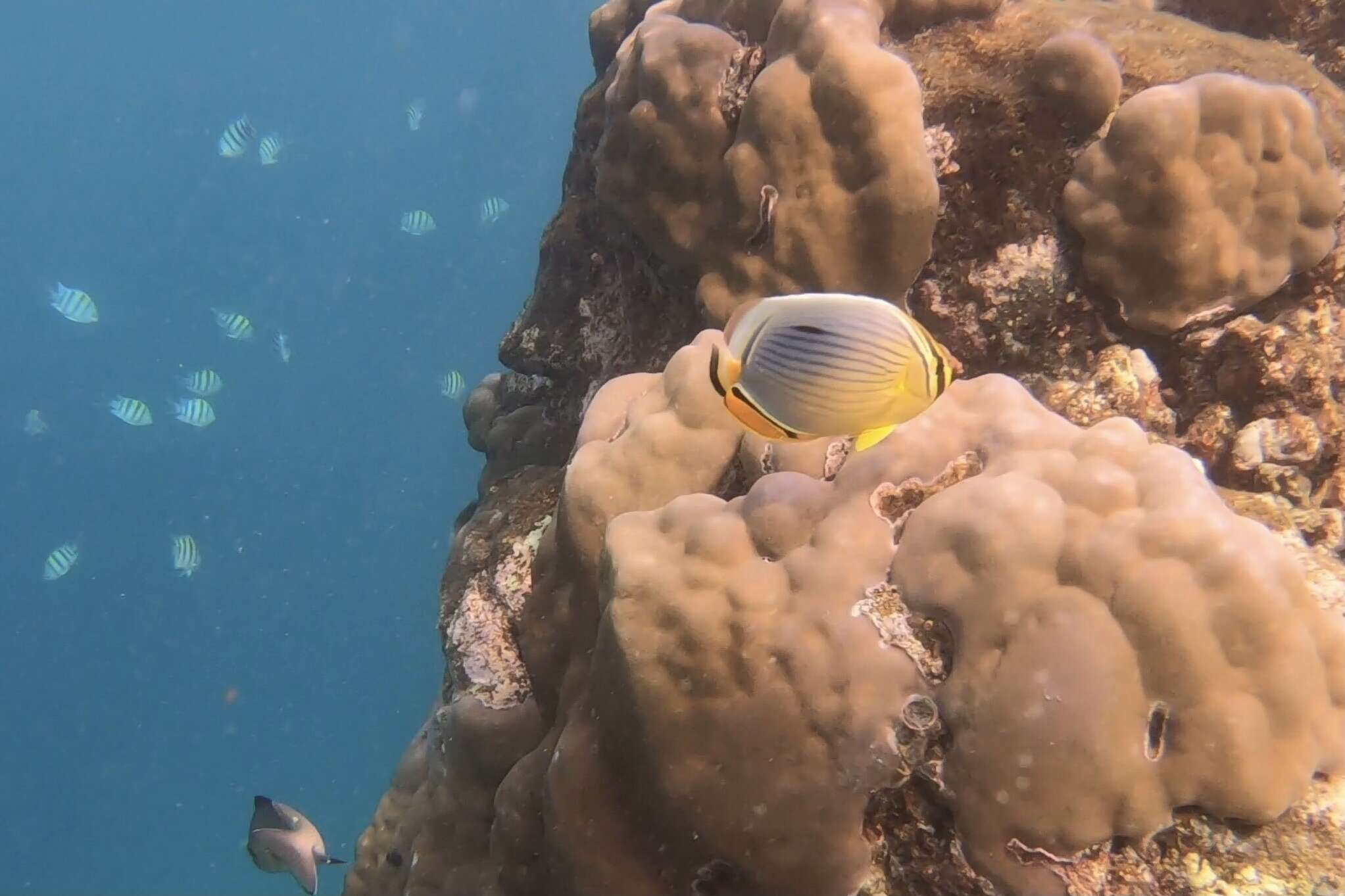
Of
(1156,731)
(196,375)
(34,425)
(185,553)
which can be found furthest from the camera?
(34,425)

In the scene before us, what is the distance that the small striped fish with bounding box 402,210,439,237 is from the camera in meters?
14.0

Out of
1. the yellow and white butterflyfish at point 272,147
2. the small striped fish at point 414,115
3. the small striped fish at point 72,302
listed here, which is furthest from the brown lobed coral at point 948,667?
the small striped fish at point 414,115

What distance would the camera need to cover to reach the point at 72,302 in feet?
37.9

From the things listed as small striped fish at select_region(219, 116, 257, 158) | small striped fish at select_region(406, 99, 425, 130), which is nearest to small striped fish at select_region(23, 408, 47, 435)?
small striped fish at select_region(219, 116, 257, 158)

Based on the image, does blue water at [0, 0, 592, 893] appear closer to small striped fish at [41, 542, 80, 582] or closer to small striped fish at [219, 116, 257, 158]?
small striped fish at [41, 542, 80, 582]

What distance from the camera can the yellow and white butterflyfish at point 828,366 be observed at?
1.51m

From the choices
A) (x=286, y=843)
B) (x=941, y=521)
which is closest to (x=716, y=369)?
(x=941, y=521)

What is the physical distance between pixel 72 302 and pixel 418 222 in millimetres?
5066

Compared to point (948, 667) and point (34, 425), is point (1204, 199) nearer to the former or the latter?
point (948, 667)

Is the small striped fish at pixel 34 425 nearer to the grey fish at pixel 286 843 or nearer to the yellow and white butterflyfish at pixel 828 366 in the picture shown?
the grey fish at pixel 286 843

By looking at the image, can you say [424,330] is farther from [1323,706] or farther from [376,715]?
[1323,706]

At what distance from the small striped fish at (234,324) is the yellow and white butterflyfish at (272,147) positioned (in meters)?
2.70

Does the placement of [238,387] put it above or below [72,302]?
below

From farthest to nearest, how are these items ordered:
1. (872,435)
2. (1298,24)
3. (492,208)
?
(492,208) < (1298,24) < (872,435)
